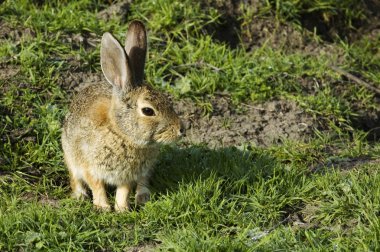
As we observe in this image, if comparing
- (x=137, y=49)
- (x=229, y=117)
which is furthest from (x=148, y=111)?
(x=229, y=117)

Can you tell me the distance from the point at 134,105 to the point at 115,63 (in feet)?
1.03

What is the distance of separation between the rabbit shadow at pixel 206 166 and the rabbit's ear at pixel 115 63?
2.48 ft

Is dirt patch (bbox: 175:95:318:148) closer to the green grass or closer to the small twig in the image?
the green grass

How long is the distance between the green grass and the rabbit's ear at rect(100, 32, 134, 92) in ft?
2.57

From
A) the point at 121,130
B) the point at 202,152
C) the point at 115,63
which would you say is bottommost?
the point at 202,152

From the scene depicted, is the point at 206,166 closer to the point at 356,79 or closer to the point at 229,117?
the point at 229,117

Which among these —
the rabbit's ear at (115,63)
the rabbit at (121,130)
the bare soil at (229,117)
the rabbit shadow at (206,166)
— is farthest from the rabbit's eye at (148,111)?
the bare soil at (229,117)

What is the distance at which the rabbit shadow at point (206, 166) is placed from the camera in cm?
540

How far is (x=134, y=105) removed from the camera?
5.13 m

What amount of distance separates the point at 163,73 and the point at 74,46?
83 cm

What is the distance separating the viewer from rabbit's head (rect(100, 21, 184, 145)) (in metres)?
→ 5.01

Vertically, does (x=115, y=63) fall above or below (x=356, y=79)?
above

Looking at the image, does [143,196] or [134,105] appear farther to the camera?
[143,196]

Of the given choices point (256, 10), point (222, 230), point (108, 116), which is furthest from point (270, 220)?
point (256, 10)
